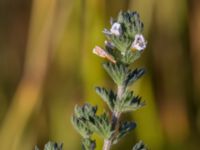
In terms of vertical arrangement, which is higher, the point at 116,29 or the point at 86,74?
the point at 86,74

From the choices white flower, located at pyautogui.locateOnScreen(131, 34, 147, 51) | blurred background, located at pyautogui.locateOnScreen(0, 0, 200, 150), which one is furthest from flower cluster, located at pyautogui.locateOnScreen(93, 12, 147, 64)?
blurred background, located at pyautogui.locateOnScreen(0, 0, 200, 150)

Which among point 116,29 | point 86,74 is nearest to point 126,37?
→ point 116,29

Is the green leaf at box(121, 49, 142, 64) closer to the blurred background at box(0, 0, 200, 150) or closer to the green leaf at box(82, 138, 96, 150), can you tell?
the green leaf at box(82, 138, 96, 150)

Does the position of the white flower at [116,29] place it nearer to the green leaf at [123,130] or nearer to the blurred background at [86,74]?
the green leaf at [123,130]

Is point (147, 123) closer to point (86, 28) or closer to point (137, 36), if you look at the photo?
point (86, 28)

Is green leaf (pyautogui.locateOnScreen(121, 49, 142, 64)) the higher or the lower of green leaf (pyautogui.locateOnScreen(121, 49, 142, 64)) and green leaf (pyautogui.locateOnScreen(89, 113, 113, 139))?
the higher

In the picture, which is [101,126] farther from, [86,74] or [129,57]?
[86,74]

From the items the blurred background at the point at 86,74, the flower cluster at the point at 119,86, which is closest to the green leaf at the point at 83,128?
the flower cluster at the point at 119,86

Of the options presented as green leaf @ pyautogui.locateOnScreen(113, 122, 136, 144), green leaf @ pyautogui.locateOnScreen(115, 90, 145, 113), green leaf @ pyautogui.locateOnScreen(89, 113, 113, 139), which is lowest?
green leaf @ pyautogui.locateOnScreen(113, 122, 136, 144)
